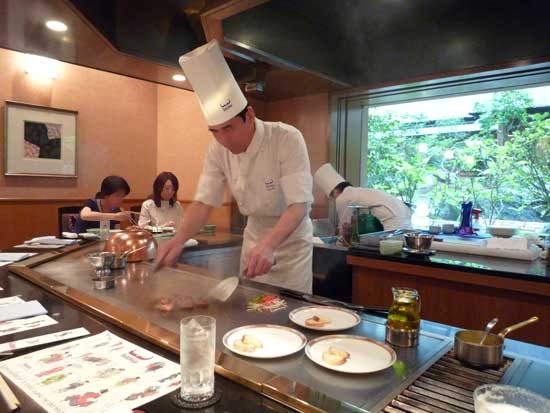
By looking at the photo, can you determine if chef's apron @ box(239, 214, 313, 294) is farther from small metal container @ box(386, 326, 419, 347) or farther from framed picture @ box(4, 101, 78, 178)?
framed picture @ box(4, 101, 78, 178)

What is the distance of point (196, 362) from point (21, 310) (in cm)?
82

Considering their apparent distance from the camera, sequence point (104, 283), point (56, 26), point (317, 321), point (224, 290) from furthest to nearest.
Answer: point (56, 26) → point (104, 283) → point (224, 290) → point (317, 321)

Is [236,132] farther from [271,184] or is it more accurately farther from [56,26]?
[56,26]

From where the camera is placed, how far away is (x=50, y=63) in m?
4.77

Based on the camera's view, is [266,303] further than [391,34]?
No

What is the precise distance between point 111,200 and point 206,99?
7.22ft

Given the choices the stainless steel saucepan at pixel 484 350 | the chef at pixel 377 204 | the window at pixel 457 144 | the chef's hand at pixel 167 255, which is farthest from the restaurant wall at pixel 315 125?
the stainless steel saucepan at pixel 484 350

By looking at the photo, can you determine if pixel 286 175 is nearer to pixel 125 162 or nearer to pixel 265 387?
pixel 265 387

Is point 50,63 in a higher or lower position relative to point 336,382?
higher

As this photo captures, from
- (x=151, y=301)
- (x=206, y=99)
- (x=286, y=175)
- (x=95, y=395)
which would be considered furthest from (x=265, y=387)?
→ (x=206, y=99)

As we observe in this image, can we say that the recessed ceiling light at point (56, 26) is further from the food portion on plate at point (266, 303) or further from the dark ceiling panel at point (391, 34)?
the food portion on plate at point (266, 303)

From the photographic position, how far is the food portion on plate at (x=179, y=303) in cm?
120

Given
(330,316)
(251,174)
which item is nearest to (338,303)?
(330,316)

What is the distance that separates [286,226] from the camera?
1663 mm
